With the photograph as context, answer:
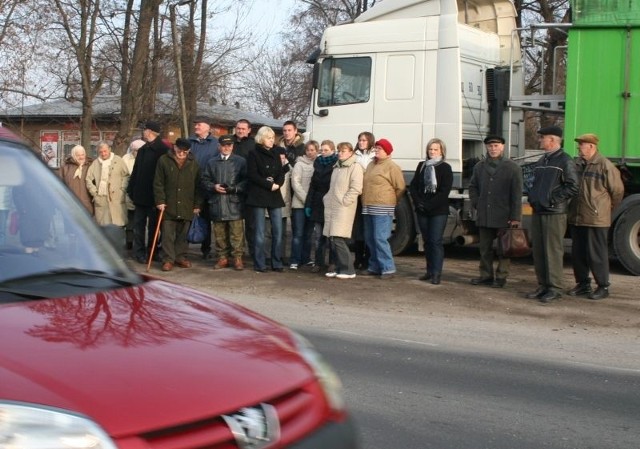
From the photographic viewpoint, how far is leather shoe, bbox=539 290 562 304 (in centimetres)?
→ 1055

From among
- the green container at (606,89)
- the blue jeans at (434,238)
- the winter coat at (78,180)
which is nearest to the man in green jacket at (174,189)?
the winter coat at (78,180)

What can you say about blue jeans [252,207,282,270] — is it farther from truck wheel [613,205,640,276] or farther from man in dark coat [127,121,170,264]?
truck wheel [613,205,640,276]

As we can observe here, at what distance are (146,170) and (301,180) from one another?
8.21 feet

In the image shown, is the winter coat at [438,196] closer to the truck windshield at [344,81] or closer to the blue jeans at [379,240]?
the blue jeans at [379,240]

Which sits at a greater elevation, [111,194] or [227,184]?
[227,184]

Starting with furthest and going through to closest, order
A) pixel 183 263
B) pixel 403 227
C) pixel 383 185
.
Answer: pixel 403 227 < pixel 183 263 < pixel 383 185

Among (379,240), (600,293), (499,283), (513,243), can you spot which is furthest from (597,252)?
(379,240)

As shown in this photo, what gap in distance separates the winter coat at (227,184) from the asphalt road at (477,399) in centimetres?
453

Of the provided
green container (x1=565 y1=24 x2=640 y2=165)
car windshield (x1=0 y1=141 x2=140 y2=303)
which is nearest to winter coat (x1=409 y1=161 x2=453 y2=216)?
green container (x1=565 y1=24 x2=640 y2=165)

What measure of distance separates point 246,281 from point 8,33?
1694 cm

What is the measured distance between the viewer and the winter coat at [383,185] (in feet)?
39.2

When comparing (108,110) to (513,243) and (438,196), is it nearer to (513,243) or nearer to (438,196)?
(438,196)

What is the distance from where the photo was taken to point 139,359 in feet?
9.73

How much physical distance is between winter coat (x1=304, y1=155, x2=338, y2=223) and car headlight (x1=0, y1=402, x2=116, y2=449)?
986cm
